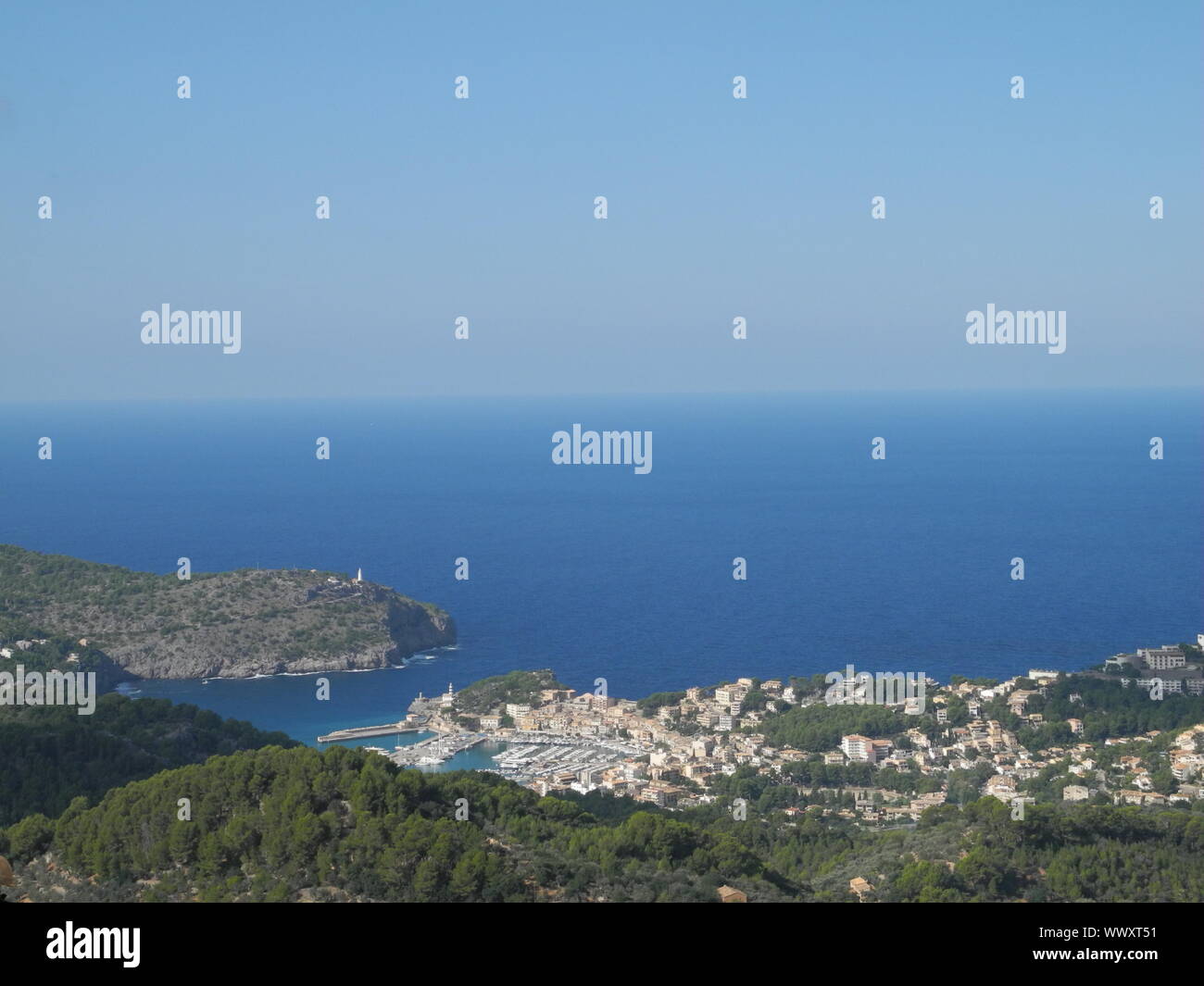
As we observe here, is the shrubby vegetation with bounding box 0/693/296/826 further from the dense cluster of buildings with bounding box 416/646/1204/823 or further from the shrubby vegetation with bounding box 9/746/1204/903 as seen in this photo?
the dense cluster of buildings with bounding box 416/646/1204/823

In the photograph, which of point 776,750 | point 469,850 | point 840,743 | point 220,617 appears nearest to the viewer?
point 469,850

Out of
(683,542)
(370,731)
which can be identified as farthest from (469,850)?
(683,542)

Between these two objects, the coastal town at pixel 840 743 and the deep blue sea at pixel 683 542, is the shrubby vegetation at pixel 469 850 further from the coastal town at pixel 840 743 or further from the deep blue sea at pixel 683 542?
the deep blue sea at pixel 683 542

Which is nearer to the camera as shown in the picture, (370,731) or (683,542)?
(370,731)

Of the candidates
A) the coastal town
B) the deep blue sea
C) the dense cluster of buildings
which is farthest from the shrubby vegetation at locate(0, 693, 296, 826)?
the deep blue sea

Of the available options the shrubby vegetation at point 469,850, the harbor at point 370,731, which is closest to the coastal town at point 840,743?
the harbor at point 370,731

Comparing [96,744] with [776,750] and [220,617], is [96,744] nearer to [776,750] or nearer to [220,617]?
[776,750]
